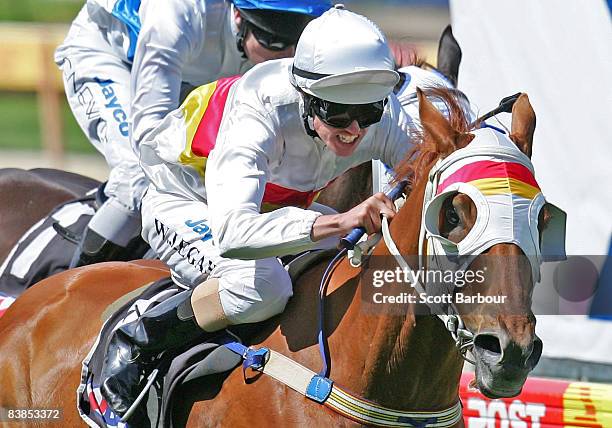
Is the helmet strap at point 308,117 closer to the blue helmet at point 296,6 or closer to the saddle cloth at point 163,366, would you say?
the saddle cloth at point 163,366

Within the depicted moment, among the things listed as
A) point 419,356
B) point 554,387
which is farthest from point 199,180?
point 554,387

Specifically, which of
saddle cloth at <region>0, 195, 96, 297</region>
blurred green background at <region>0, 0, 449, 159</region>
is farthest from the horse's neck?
blurred green background at <region>0, 0, 449, 159</region>

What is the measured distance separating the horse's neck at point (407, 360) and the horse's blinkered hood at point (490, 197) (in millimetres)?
190

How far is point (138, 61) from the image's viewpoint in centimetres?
435

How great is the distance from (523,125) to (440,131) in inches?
8.7

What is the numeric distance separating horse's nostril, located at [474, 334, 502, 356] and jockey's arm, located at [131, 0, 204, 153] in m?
1.96

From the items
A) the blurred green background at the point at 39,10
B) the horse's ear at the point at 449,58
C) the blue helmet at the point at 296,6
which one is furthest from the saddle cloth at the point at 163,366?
the blurred green background at the point at 39,10

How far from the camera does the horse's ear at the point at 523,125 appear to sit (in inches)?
113

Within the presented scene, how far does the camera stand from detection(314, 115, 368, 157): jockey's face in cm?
310

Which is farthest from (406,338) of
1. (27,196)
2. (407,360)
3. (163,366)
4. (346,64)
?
(27,196)

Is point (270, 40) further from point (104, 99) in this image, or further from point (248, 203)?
point (248, 203)

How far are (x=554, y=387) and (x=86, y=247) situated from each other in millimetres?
1998

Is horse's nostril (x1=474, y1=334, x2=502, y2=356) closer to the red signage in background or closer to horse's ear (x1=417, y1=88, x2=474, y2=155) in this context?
horse's ear (x1=417, y1=88, x2=474, y2=155)

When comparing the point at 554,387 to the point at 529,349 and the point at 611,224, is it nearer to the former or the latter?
the point at 611,224
